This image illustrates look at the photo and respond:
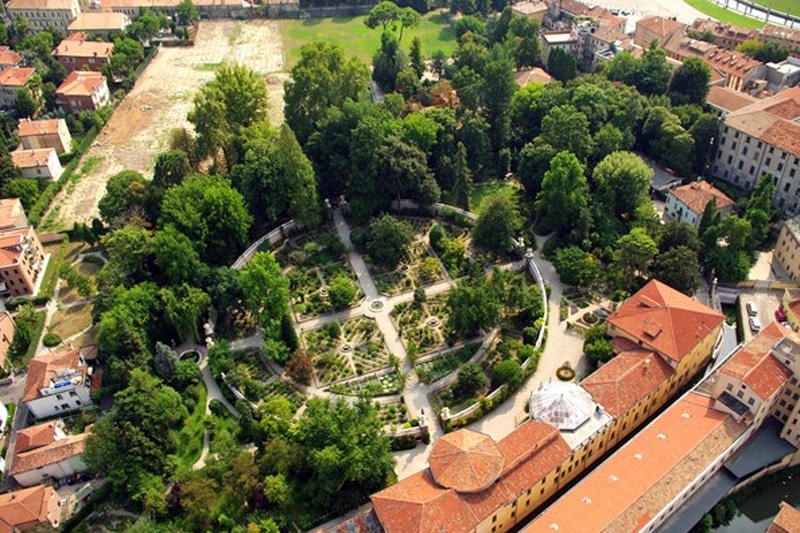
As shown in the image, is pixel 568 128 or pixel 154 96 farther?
pixel 154 96

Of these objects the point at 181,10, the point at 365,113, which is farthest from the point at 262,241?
the point at 181,10

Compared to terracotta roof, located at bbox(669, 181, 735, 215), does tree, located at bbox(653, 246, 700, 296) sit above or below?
below

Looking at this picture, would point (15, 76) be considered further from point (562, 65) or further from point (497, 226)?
point (562, 65)

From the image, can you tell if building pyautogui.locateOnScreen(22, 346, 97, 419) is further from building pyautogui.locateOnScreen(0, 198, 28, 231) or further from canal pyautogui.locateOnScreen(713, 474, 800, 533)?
canal pyautogui.locateOnScreen(713, 474, 800, 533)

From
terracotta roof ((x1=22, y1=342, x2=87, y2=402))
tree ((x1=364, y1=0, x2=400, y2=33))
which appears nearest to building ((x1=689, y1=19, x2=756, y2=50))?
tree ((x1=364, y1=0, x2=400, y2=33))

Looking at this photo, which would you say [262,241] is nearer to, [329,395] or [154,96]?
[329,395]

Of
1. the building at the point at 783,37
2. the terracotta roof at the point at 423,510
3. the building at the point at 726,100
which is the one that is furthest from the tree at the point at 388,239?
the building at the point at 783,37
